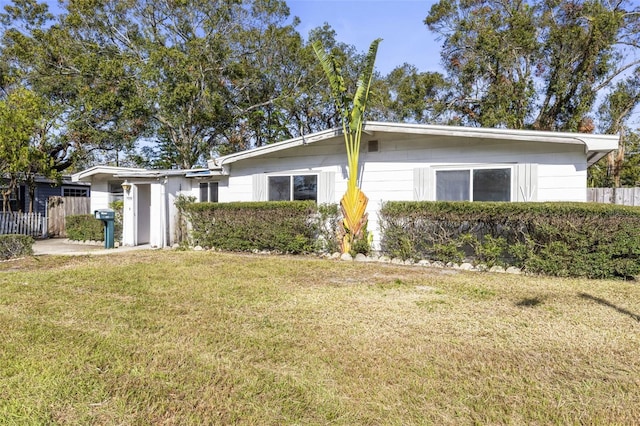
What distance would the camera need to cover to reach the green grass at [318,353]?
254 cm

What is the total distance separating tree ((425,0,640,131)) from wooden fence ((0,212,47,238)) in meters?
19.6

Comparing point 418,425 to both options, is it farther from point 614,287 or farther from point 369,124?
point 369,124

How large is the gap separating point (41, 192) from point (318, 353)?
2183cm

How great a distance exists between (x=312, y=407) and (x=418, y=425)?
693 millimetres

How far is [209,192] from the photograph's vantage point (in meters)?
12.0

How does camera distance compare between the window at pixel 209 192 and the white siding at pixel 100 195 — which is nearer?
the window at pixel 209 192

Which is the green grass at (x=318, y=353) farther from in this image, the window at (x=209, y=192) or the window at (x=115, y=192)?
the window at (x=115, y=192)

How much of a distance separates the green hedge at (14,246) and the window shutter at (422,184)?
30.7 ft

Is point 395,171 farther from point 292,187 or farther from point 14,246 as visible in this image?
point 14,246

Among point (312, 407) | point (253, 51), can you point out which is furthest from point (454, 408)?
point (253, 51)

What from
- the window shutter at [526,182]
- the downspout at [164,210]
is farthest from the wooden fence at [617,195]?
the downspout at [164,210]

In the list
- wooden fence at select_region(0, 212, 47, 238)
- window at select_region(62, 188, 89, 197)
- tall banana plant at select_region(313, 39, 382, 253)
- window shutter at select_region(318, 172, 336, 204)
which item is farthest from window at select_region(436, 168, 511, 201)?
window at select_region(62, 188, 89, 197)

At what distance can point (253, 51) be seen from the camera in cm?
2120

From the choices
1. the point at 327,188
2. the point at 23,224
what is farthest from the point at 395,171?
the point at 23,224
